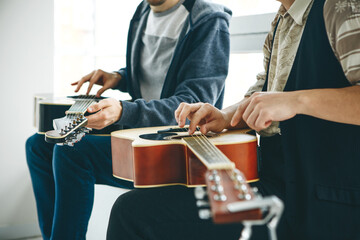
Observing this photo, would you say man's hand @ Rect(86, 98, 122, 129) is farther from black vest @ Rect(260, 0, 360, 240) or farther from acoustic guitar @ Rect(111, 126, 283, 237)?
black vest @ Rect(260, 0, 360, 240)

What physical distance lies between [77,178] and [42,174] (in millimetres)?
341

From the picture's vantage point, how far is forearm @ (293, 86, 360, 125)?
0.77 metres

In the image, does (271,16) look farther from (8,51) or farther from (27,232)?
(27,232)

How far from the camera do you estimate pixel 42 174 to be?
5.44 ft

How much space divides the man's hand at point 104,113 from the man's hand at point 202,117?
25 centimetres

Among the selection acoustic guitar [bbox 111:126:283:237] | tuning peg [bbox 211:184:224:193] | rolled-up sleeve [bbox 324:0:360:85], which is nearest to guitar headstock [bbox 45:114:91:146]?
acoustic guitar [bbox 111:126:283:237]

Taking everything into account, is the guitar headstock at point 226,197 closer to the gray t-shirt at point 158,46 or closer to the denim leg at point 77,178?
the denim leg at point 77,178

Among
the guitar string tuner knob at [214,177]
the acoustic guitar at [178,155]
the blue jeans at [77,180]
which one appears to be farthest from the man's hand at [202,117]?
the guitar string tuner knob at [214,177]

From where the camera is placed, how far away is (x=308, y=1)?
97 centimetres

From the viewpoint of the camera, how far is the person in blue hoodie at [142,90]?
1.38 metres

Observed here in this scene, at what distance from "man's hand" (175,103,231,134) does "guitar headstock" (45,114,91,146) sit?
0.30m

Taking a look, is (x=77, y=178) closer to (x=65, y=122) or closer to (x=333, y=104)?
(x=65, y=122)

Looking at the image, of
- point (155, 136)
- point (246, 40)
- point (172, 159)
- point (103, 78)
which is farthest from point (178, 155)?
point (246, 40)

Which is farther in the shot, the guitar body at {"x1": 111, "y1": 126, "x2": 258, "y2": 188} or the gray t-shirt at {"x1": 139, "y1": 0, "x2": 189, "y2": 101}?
the gray t-shirt at {"x1": 139, "y1": 0, "x2": 189, "y2": 101}
